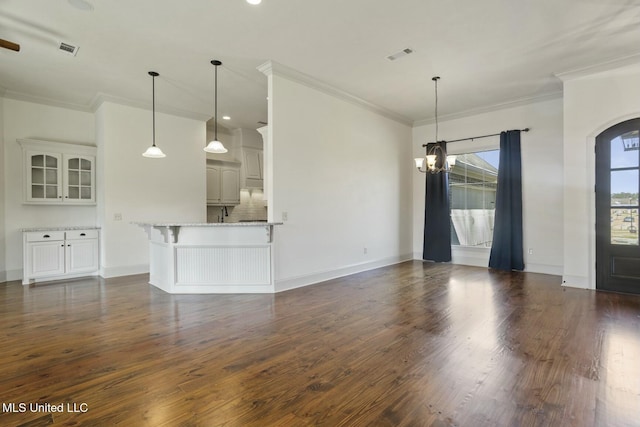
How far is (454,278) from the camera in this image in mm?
5617

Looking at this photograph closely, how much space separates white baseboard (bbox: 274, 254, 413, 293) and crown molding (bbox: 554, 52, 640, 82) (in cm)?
440

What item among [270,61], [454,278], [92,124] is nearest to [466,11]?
[270,61]

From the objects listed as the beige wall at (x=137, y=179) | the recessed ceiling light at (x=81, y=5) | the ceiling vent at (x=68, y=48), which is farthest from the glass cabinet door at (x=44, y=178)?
the recessed ceiling light at (x=81, y=5)

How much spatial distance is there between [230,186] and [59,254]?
365 cm

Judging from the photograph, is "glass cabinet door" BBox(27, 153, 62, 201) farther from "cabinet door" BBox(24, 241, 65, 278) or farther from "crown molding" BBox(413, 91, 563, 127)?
"crown molding" BBox(413, 91, 563, 127)

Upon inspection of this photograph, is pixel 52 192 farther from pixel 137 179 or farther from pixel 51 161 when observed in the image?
pixel 137 179

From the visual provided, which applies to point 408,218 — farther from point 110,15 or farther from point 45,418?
point 45,418

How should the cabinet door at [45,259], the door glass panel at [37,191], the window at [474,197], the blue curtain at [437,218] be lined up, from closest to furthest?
1. the cabinet door at [45,259]
2. the door glass panel at [37,191]
3. the window at [474,197]
4. the blue curtain at [437,218]

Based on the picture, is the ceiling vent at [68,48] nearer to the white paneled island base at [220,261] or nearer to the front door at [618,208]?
the white paneled island base at [220,261]

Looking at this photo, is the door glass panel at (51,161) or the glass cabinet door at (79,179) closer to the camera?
the door glass panel at (51,161)

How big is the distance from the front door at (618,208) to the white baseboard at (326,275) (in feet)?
11.4

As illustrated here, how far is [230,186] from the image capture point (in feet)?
26.4

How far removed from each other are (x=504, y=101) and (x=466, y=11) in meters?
3.50

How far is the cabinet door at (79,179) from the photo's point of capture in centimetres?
593
